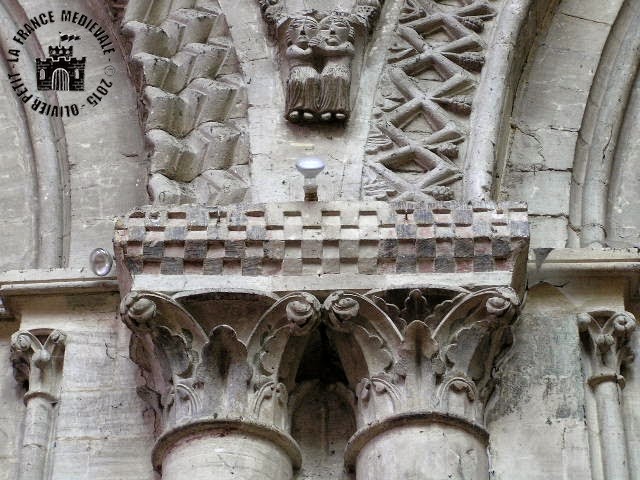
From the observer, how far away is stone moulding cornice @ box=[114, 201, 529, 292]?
6785 millimetres

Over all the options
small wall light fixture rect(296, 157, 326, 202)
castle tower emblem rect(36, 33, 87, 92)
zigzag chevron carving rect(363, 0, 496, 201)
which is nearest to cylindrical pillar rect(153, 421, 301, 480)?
small wall light fixture rect(296, 157, 326, 202)

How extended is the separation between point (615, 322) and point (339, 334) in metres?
1.18

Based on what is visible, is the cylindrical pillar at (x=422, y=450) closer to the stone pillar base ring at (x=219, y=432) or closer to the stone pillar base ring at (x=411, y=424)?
the stone pillar base ring at (x=411, y=424)

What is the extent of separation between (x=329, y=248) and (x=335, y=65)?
99 centimetres

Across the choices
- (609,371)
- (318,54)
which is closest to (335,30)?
(318,54)

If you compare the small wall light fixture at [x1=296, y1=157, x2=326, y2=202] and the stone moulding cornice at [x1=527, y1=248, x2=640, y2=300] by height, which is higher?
the small wall light fixture at [x1=296, y1=157, x2=326, y2=202]

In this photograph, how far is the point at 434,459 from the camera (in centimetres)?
641

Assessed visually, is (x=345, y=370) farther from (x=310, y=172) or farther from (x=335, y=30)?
(x=335, y=30)

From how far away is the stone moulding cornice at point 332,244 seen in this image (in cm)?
679

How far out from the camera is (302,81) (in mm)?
7414

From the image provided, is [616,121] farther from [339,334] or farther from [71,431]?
[71,431]

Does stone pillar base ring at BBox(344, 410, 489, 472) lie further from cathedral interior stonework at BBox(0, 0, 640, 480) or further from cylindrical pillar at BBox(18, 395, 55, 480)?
cylindrical pillar at BBox(18, 395, 55, 480)

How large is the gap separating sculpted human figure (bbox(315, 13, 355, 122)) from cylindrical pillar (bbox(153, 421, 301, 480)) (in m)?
1.52

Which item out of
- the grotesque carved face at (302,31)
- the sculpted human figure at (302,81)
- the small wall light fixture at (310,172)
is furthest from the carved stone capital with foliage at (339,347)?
the grotesque carved face at (302,31)
